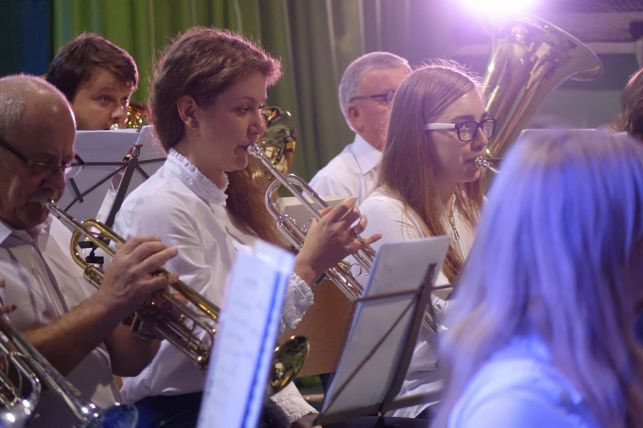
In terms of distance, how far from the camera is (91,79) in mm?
2986

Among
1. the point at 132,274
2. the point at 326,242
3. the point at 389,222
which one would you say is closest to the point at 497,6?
the point at 389,222

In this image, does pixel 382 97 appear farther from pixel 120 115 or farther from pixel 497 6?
pixel 120 115

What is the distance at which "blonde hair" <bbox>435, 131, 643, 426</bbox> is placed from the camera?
1006mm

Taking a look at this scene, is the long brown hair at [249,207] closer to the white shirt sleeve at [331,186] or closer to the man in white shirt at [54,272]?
the man in white shirt at [54,272]

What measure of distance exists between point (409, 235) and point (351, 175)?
53.1 inches

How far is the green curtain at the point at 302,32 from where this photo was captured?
3762 mm

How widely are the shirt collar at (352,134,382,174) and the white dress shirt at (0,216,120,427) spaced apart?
5.99 ft

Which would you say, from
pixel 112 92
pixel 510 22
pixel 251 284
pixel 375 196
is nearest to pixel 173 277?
pixel 375 196

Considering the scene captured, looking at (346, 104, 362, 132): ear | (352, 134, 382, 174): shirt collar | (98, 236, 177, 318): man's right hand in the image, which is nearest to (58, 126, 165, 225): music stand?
(98, 236, 177, 318): man's right hand

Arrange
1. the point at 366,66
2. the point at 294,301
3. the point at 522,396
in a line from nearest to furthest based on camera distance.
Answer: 1. the point at 522,396
2. the point at 294,301
3. the point at 366,66

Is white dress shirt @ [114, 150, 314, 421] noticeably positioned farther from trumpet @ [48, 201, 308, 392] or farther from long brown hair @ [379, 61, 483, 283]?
long brown hair @ [379, 61, 483, 283]

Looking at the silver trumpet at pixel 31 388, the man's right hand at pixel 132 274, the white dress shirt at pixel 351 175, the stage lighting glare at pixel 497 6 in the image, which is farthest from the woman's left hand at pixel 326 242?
the stage lighting glare at pixel 497 6

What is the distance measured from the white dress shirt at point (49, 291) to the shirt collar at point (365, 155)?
5.99ft

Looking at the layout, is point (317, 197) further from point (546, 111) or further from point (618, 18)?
point (618, 18)
